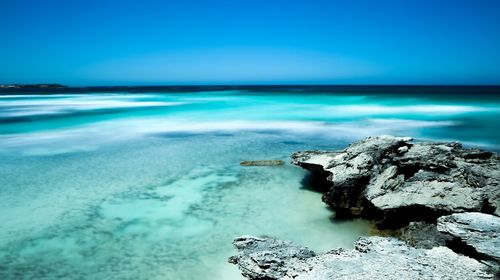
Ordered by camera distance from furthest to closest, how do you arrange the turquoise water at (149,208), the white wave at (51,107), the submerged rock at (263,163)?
the white wave at (51,107)
the submerged rock at (263,163)
the turquoise water at (149,208)

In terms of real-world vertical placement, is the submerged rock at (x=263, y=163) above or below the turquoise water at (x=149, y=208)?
above

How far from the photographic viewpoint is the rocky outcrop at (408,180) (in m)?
4.72

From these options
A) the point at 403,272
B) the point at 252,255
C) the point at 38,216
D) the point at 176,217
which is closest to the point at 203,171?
the point at 176,217

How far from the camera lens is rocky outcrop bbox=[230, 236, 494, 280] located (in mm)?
3109

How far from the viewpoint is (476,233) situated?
3518mm

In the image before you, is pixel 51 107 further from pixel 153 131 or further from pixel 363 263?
pixel 363 263

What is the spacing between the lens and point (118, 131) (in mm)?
16188

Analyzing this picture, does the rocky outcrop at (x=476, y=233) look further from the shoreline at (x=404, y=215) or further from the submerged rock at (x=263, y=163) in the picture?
the submerged rock at (x=263, y=163)

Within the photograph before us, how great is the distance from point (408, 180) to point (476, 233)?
1.86 m

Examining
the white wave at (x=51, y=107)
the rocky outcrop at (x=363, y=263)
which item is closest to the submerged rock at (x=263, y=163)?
the rocky outcrop at (x=363, y=263)

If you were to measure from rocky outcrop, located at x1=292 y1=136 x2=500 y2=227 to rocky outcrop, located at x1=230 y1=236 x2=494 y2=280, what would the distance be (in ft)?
4.19

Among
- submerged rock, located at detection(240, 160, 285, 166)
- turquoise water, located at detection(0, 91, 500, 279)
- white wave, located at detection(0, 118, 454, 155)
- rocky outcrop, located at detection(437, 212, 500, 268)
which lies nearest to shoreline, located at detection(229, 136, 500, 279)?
rocky outcrop, located at detection(437, 212, 500, 268)

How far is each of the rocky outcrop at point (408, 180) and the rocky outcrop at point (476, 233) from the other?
796 millimetres

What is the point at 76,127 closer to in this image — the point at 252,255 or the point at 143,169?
the point at 143,169
